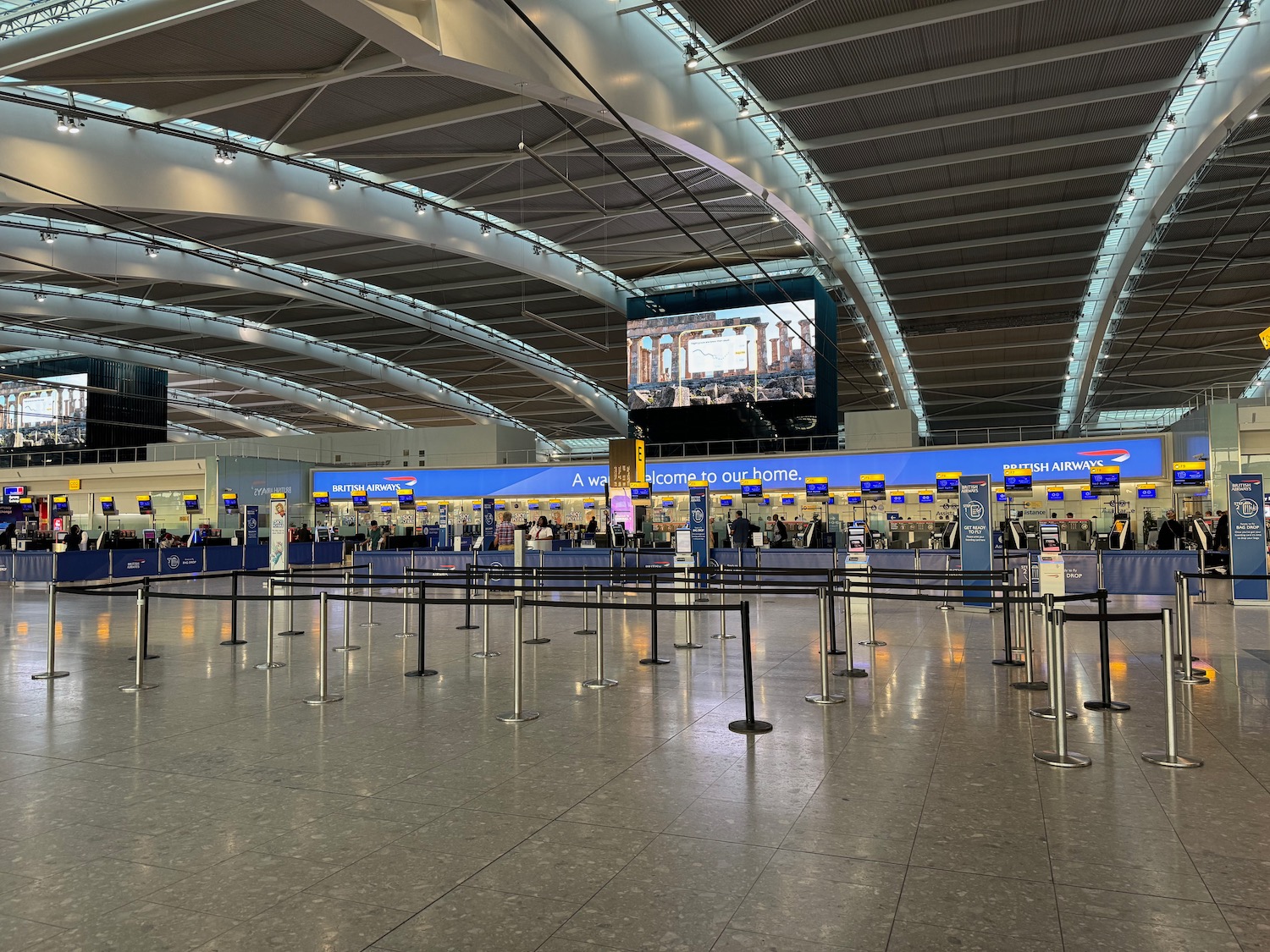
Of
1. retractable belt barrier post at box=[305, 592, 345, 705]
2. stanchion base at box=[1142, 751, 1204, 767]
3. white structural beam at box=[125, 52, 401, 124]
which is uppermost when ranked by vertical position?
white structural beam at box=[125, 52, 401, 124]

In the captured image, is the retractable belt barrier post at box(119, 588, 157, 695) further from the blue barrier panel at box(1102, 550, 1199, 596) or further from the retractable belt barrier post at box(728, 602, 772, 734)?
the blue barrier panel at box(1102, 550, 1199, 596)

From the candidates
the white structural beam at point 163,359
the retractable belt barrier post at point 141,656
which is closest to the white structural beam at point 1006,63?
the retractable belt barrier post at point 141,656

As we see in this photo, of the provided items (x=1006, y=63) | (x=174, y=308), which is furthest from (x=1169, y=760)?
(x=174, y=308)

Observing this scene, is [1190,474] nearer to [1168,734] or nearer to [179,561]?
[1168,734]

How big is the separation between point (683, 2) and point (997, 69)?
5518mm

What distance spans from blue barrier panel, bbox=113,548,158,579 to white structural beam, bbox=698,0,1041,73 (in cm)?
1825

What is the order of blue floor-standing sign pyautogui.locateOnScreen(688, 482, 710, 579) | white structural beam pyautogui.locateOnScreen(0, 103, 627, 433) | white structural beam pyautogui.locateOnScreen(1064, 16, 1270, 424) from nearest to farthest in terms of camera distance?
1. white structural beam pyautogui.locateOnScreen(1064, 16, 1270, 424)
2. white structural beam pyautogui.locateOnScreen(0, 103, 627, 433)
3. blue floor-standing sign pyautogui.locateOnScreen(688, 482, 710, 579)

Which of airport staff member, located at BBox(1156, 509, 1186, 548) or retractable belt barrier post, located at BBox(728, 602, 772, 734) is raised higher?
airport staff member, located at BBox(1156, 509, 1186, 548)

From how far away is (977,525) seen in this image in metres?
14.4

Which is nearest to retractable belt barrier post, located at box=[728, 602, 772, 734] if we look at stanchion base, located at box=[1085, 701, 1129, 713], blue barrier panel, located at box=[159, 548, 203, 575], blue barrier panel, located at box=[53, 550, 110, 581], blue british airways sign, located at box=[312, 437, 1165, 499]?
stanchion base, located at box=[1085, 701, 1129, 713]

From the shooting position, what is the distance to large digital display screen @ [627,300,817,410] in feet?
96.6

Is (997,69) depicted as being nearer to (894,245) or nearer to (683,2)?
(683,2)

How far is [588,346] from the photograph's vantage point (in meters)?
36.6

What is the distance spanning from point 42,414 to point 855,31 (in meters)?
41.1
